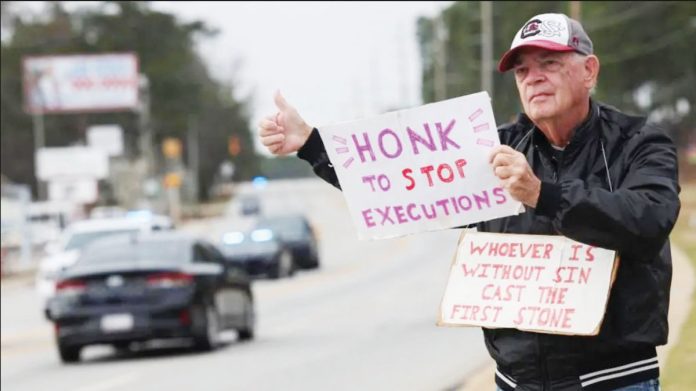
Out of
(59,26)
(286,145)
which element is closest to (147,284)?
(286,145)

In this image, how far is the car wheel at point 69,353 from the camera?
18.9 meters

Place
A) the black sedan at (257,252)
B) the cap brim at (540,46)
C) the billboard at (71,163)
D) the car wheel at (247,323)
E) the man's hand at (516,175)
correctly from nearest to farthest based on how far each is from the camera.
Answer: the man's hand at (516,175), the cap brim at (540,46), the car wheel at (247,323), the black sedan at (257,252), the billboard at (71,163)

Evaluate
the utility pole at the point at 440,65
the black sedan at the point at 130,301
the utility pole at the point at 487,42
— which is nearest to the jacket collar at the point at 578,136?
the utility pole at the point at 487,42

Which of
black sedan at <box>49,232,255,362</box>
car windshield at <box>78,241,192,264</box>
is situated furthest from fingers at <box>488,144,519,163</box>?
→ car windshield at <box>78,241,192,264</box>

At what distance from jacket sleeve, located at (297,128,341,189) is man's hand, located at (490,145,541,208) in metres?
0.86

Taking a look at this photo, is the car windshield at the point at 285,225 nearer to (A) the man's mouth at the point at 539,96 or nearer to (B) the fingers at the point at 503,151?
(A) the man's mouth at the point at 539,96

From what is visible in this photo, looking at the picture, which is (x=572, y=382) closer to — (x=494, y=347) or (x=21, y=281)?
(x=494, y=347)

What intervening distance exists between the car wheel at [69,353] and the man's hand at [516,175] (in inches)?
586

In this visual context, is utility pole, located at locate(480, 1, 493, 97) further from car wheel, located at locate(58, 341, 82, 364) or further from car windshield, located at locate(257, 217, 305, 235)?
car windshield, located at locate(257, 217, 305, 235)

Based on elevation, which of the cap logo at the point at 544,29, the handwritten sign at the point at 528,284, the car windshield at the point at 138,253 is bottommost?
the car windshield at the point at 138,253

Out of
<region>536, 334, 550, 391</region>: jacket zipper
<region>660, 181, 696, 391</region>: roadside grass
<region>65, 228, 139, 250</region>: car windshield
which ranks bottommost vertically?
<region>65, 228, 139, 250</region>: car windshield

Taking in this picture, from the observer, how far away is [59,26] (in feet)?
249

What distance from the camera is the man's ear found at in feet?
15.6

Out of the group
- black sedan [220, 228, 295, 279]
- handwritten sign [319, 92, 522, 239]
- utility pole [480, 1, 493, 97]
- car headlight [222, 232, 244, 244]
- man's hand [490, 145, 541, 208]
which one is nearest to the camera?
man's hand [490, 145, 541, 208]
